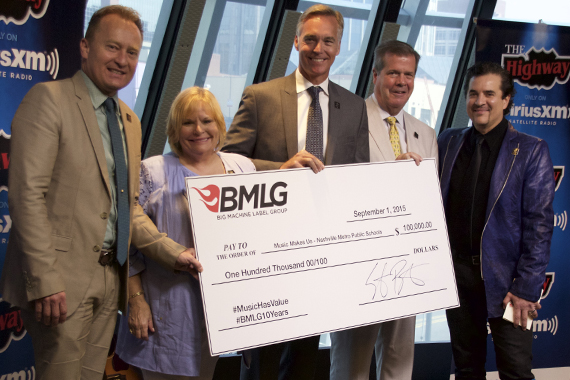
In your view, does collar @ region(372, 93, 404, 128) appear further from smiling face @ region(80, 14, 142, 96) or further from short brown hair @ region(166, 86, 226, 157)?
smiling face @ region(80, 14, 142, 96)

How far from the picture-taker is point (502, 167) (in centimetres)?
248

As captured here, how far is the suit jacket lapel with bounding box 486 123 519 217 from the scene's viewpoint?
246 centimetres

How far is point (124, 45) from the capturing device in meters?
1.82

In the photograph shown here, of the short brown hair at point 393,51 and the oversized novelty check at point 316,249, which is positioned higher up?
the short brown hair at point 393,51

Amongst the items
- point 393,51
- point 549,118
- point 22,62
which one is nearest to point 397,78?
point 393,51

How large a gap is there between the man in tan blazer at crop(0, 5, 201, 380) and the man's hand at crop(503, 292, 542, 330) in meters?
1.64

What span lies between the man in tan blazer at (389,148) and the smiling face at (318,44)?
0.39m

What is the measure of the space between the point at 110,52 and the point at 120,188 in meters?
0.52

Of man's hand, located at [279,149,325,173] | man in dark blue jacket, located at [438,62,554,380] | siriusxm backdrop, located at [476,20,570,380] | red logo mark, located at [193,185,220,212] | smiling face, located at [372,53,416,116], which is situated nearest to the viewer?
red logo mark, located at [193,185,220,212]

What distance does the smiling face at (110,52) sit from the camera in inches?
71.1

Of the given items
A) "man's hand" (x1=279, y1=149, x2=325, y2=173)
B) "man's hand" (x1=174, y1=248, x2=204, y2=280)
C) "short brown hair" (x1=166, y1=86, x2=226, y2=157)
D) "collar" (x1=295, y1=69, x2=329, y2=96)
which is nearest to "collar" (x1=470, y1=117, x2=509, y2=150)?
"collar" (x1=295, y1=69, x2=329, y2=96)

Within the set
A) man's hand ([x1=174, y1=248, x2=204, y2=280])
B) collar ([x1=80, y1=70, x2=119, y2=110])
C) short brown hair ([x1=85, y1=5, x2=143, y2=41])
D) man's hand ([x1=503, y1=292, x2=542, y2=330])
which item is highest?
short brown hair ([x1=85, y1=5, x2=143, y2=41])

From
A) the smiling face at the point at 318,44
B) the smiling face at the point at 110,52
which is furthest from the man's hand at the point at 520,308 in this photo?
the smiling face at the point at 110,52
